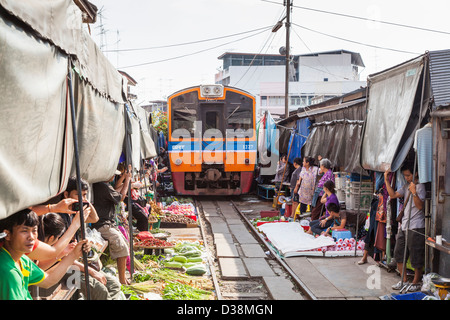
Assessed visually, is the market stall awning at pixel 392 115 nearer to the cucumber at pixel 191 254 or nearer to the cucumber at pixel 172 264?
the cucumber at pixel 191 254

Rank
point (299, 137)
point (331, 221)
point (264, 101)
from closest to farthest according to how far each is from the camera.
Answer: point (331, 221) < point (299, 137) < point (264, 101)

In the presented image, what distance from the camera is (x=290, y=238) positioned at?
8.99 metres

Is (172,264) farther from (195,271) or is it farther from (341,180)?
(341,180)

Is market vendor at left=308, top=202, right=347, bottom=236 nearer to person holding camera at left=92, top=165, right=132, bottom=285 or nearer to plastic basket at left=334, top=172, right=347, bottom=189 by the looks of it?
plastic basket at left=334, top=172, right=347, bottom=189

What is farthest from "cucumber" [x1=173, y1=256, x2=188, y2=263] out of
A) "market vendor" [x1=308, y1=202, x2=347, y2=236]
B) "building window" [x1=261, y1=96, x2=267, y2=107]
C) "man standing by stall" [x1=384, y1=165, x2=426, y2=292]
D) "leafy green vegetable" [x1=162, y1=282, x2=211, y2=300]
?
"building window" [x1=261, y1=96, x2=267, y2=107]

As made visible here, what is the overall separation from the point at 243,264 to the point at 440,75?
4.32m

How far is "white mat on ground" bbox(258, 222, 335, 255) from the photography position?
8336 millimetres

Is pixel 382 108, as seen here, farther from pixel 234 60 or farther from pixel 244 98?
pixel 234 60

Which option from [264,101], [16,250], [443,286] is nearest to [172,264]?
[443,286]

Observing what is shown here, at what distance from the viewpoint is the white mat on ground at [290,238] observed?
27.3ft

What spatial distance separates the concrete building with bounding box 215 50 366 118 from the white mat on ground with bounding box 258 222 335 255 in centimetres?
3001

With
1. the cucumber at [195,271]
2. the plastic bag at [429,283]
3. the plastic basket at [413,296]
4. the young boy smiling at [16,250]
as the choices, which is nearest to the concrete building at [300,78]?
the cucumber at [195,271]

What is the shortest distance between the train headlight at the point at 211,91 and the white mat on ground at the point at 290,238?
5370mm

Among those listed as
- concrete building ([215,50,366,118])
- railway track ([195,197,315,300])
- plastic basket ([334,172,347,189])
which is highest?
concrete building ([215,50,366,118])
